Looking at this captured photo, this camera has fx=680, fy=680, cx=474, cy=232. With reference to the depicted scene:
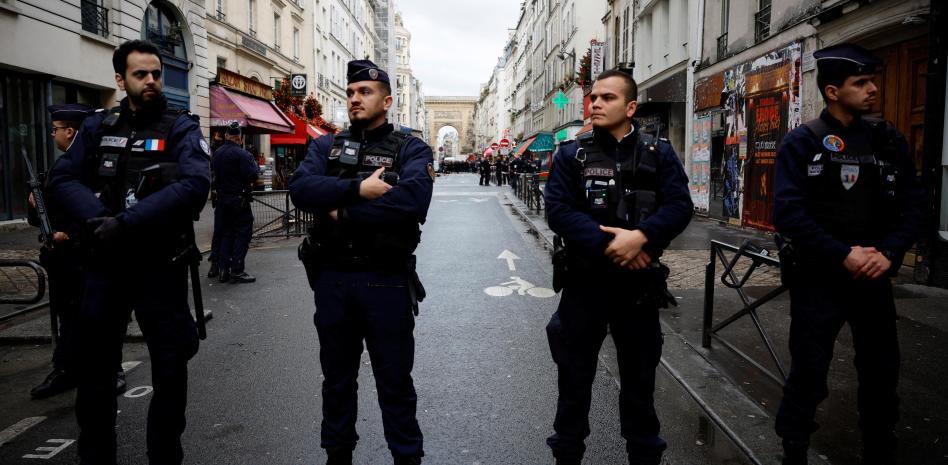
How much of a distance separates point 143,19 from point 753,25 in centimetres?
1513

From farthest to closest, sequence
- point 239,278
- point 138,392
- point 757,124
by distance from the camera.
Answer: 1. point 757,124
2. point 239,278
3. point 138,392

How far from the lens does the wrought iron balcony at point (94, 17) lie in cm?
1559

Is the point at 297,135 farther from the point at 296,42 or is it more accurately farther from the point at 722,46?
the point at 722,46

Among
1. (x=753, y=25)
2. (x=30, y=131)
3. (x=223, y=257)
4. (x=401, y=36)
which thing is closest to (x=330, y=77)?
(x=30, y=131)

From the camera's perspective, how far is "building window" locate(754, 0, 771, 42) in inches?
532

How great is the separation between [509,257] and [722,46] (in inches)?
340

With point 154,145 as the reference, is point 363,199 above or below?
below

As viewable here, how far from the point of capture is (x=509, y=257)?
10945mm

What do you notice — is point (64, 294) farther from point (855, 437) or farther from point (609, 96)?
point (855, 437)

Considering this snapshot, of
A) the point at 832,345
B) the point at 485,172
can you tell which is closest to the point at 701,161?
the point at 832,345

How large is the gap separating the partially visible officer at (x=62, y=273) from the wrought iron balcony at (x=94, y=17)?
41.4 feet

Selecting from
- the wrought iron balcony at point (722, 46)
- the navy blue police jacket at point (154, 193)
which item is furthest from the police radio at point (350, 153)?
the wrought iron balcony at point (722, 46)

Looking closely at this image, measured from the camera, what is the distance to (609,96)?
3.21m

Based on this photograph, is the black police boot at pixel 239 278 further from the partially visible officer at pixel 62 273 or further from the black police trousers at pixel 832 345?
the black police trousers at pixel 832 345
